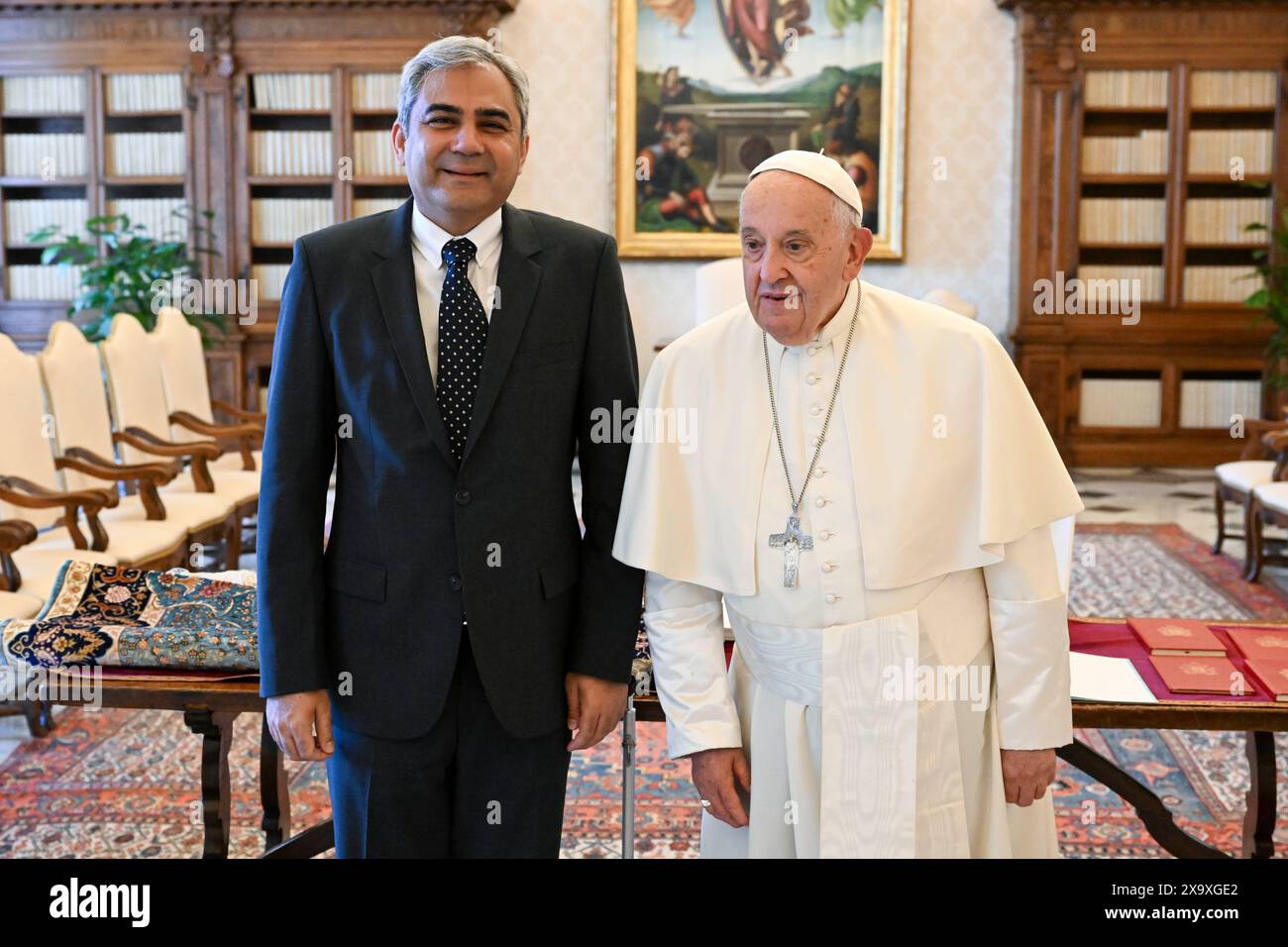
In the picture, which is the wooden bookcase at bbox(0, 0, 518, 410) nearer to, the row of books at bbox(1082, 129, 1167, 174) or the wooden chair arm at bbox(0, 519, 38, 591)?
the row of books at bbox(1082, 129, 1167, 174)

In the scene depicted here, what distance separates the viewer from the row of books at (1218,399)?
9859 mm

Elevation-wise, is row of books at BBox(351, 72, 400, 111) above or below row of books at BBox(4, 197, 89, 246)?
above

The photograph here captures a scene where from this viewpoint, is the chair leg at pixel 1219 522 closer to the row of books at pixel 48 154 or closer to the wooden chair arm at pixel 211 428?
the wooden chair arm at pixel 211 428

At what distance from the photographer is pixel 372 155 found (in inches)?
386

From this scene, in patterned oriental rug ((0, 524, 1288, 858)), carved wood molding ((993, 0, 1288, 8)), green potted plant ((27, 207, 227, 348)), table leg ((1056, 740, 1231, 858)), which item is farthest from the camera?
carved wood molding ((993, 0, 1288, 8))

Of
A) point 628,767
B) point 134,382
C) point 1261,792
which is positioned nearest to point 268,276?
point 134,382

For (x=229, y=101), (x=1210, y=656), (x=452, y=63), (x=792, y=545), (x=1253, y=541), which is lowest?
(x=1253, y=541)

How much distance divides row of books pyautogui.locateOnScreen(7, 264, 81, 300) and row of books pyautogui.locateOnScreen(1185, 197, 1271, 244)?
28.6 feet

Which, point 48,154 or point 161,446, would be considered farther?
point 48,154

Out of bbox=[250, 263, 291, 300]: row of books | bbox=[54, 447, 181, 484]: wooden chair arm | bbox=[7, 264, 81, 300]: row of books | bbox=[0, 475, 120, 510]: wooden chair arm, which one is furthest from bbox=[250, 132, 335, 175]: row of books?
bbox=[0, 475, 120, 510]: wooden chair arm

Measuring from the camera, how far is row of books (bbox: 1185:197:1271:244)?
974 cm

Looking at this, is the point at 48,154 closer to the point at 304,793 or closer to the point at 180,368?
the point at 180,368

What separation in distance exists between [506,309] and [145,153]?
29.5 feet
